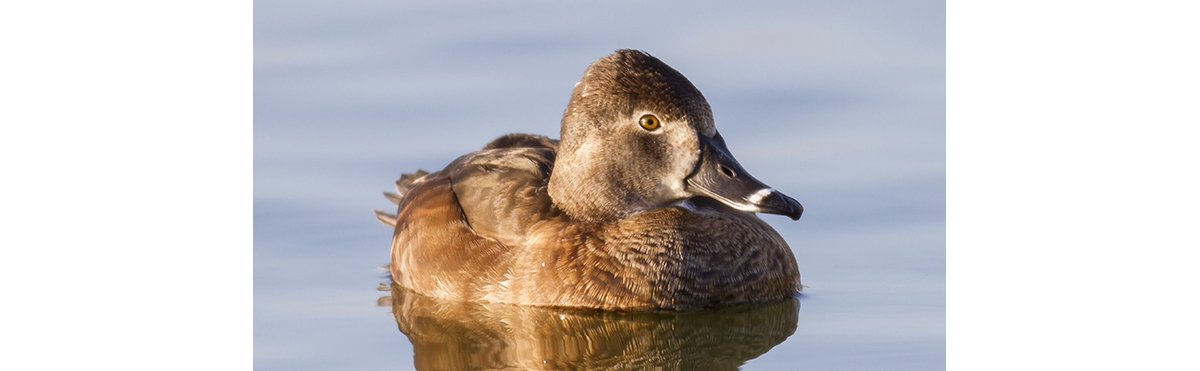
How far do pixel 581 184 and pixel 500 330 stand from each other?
2.67 feet

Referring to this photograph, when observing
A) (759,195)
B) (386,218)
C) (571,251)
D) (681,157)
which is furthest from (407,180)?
(759,195)

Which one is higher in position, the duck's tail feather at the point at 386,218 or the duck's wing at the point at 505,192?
the duck's wing at the point at 505,192

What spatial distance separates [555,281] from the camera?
7.69 metres

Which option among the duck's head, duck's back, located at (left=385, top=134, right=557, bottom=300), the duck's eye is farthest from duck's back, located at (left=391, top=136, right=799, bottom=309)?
the duck's eye

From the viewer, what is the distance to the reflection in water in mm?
7039

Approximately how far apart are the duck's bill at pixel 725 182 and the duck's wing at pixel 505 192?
0.73 m

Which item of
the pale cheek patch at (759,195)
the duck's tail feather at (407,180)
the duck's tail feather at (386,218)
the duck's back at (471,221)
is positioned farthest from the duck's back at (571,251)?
the duck's tail feather at (407,180)

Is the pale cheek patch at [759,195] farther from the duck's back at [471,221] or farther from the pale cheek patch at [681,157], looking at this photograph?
the duck's back at [471,221]

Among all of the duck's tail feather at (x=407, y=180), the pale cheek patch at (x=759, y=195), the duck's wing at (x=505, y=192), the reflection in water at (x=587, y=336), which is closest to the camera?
the reflection in water at (x=587, y=336)

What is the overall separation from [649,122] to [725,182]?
45 cm

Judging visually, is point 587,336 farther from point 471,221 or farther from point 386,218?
point 386,218

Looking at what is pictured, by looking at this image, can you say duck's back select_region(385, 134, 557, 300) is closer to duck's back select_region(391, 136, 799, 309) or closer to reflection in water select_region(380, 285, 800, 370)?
duck's back select_region(391, 136, 799, 309)

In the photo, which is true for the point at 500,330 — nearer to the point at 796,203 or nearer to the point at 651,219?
the point at 651,219

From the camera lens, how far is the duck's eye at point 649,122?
301 inches
